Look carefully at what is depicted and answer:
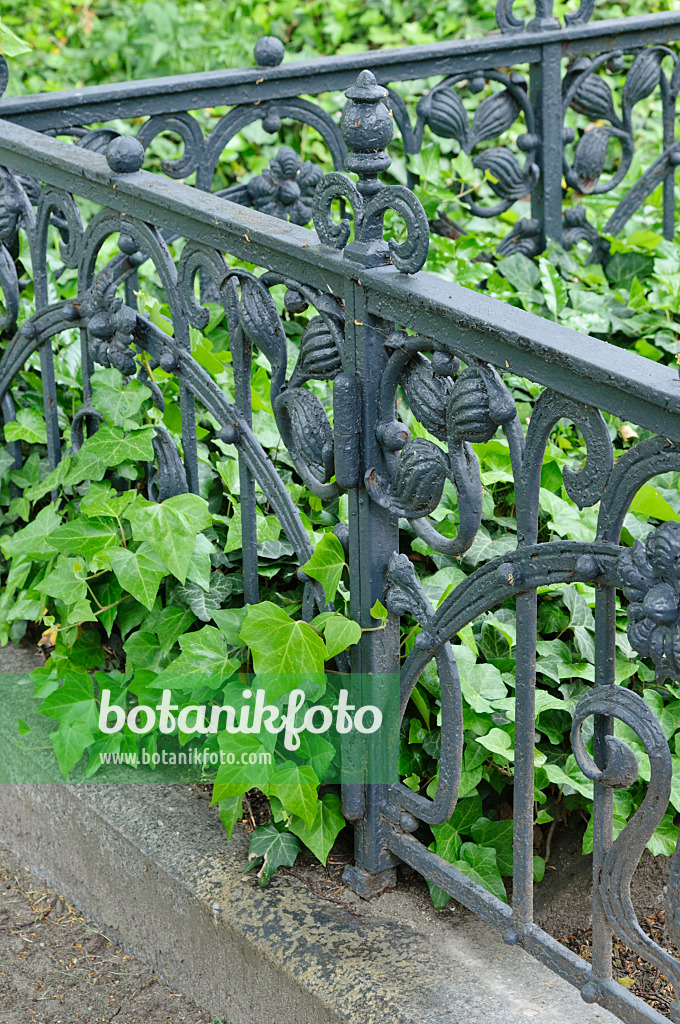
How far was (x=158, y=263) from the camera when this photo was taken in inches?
81.7

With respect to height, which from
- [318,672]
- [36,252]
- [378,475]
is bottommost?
[318,672]

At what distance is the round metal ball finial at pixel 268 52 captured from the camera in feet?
10.3

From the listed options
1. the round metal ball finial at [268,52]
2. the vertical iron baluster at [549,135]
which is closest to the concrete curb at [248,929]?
the round metal ball finial at [268,52]

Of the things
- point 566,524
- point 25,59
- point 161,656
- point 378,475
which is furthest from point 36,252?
point 25,59

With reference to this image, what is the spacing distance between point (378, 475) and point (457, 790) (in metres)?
0.52

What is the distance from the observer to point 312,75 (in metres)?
3.26

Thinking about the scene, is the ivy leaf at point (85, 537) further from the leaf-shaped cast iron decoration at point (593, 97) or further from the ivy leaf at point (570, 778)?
the leaf-shaped cast iron decoration at point (593, 97)

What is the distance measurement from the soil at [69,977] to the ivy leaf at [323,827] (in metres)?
0.38

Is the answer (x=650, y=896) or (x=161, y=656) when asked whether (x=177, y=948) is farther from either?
(x=650, y=896)

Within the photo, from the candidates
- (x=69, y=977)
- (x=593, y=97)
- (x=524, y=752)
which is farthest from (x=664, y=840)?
(x=593, y=97)

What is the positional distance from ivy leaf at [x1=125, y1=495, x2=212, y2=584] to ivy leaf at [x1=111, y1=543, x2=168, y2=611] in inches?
1.2

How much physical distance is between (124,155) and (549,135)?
203 cm

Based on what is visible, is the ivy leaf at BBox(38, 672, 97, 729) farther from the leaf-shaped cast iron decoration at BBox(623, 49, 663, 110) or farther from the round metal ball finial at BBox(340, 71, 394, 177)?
the leaf-shaped cast iron decoration at BBox(623, 49, 663, 110)

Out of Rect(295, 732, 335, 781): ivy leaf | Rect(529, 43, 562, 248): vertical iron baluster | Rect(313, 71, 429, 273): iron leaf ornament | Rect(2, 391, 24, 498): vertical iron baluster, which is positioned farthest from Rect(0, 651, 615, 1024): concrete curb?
Rect(529, 43, 562, 248): vertical iron baluster
